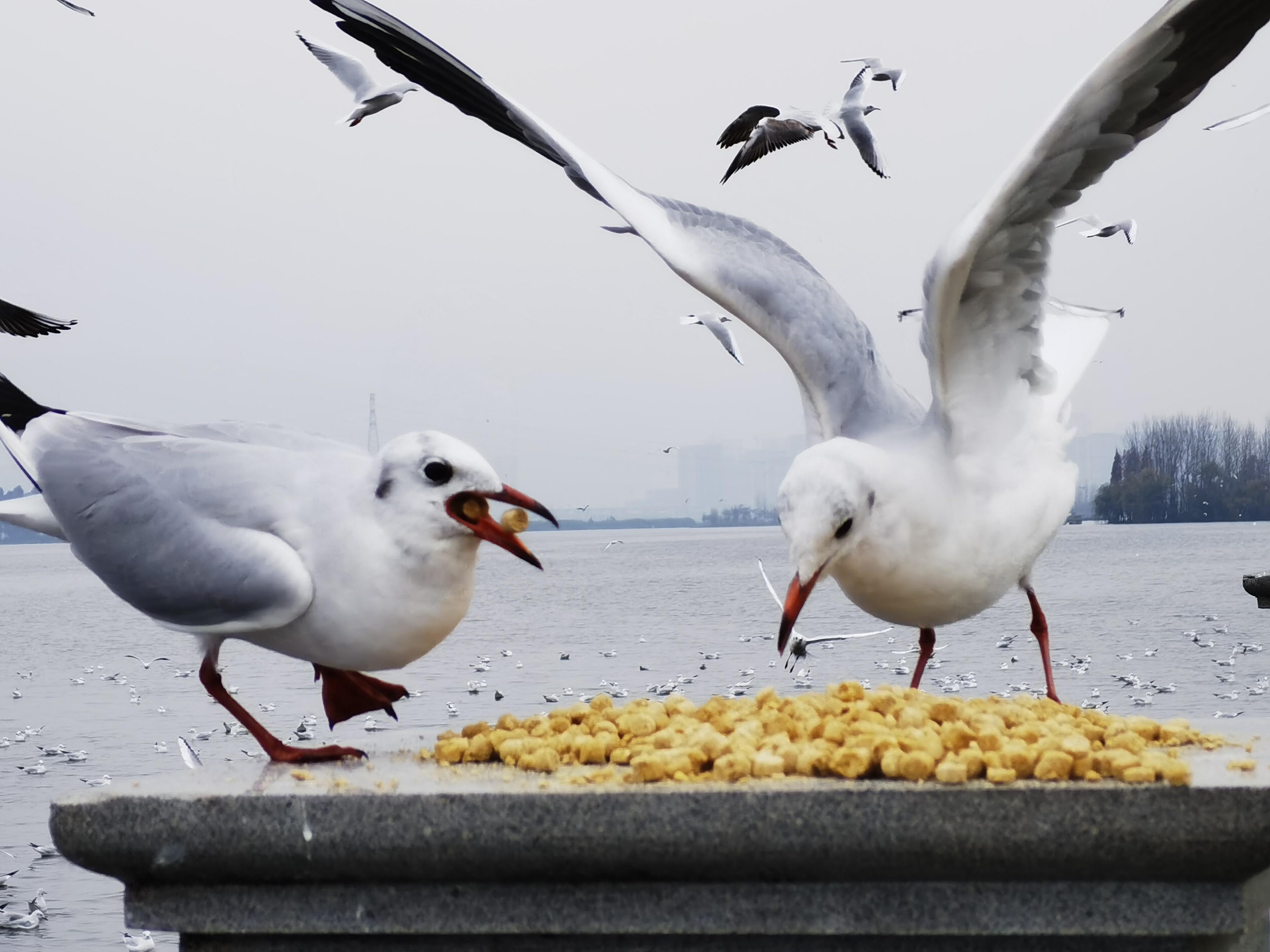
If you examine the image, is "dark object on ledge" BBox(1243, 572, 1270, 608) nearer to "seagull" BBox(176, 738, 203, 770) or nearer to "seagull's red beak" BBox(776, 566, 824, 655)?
"seagull's red beak" BBox(776, 566, 824, 655)

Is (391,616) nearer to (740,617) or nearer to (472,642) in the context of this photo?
(472,642)

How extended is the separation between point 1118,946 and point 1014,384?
1.62m

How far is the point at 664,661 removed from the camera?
1906 centimetres

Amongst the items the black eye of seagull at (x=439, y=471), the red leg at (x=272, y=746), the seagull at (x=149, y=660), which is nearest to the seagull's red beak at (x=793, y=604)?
the black eye of seagull at (x=439, y=471)

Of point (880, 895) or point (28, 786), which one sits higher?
point (880, 895)

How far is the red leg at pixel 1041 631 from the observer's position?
3.92m

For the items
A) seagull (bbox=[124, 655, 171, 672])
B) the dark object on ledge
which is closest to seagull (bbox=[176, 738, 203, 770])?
the dark object on ledge

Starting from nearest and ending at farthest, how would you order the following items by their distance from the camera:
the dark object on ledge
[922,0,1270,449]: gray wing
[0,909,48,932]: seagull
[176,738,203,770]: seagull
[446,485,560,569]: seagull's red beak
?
[446,485,560,569]: seagull's red beak → [922,0,1270,449]: gray wing → [176,738,203,770]: seagull → [0,909,48,932]: seagull → the dark object on ledge

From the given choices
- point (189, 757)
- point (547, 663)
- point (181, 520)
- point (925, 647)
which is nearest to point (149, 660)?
point (547, 663)

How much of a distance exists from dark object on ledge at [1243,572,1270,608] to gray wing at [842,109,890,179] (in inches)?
131

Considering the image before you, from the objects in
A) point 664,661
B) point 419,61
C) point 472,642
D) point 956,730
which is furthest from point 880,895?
point 472,642

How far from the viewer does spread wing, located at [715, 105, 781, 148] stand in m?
6.31

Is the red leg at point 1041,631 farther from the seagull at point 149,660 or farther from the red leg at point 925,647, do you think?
the seagull at point 149,660

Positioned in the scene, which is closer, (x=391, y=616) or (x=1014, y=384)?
(x=391, y=616)
